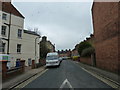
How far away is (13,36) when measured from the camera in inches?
843

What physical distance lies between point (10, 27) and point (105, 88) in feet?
63.7

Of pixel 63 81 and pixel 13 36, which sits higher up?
pixel 13 36

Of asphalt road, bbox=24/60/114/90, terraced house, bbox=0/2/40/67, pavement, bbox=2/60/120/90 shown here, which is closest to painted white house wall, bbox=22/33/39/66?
terraced house, bbox=0/2/40/67

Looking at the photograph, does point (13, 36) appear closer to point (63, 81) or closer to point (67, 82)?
point (63, 81)

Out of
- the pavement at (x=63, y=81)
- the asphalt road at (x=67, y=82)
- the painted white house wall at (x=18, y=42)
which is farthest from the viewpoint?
the painted white house wall at (x=18, y=42)

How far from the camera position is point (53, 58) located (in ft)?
72.1

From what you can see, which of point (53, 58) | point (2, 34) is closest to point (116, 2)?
point (53, 58)

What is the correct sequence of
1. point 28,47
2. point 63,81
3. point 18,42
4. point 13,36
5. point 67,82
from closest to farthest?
1. point 67,82
2. point 63,81
3. point 13,36
4. point 18,42
5. point 28,47

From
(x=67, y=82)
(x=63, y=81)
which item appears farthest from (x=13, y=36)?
(x=67, y=82)

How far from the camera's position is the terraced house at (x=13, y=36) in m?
19.9

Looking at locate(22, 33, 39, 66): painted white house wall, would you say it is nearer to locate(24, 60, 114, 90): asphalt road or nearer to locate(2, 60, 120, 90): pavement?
locate(2, 60, 120, 90): pavement

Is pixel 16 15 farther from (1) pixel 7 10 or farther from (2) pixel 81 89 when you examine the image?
(2) pixel 81 89

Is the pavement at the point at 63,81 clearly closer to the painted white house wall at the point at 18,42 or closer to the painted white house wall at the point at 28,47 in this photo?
the painted white house wall at the point at 18,42

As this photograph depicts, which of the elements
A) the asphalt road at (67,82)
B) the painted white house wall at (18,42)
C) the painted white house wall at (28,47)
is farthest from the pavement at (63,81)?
the painted white house wall at (28,47)
